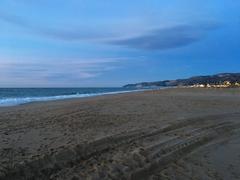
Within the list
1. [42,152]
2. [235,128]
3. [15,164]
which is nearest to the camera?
[15,164]

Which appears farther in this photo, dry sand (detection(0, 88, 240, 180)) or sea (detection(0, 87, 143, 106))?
A: sea (detection(0, 87, 143, 106))

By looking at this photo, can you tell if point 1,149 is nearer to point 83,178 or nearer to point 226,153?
point 83,178

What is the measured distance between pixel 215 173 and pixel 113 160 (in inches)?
75.8

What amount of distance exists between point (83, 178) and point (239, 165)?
326cm

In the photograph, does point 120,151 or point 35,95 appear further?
point 35,95

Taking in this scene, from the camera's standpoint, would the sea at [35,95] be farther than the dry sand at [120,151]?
Yes

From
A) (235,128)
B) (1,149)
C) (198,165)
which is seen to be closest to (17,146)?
(1,149)

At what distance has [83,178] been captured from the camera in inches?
215

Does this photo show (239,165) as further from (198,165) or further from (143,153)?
(143,153)

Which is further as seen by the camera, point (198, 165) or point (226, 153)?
point (226, 153)

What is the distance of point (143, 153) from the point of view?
698cm

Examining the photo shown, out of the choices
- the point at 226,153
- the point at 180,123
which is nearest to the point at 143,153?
the point at 226,153

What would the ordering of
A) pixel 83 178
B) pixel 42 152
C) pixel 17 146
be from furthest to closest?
pixel 17 146
pixel 42 152
pixel 83 178

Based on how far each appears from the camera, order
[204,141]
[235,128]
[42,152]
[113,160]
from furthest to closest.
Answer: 1. [235,128]
2. [204,141]
3. [42,152]
4. [113,160]
